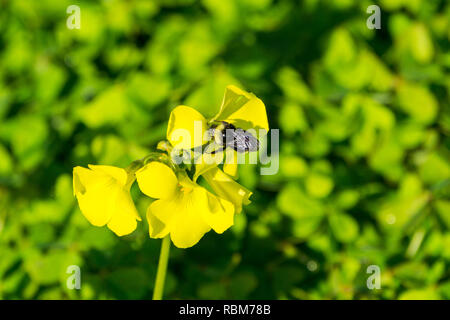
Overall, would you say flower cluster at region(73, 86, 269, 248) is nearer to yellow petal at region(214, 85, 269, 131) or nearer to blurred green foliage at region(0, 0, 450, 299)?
yellow petal at region(214, 85, 269, 131)

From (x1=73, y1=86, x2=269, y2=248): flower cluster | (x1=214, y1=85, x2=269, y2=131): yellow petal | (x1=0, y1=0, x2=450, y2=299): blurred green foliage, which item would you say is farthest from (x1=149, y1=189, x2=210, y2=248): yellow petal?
(x1=0, y1=0, x2=450, y2=299): blurred green foliage

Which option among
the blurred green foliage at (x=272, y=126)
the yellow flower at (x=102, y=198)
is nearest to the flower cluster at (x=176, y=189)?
the yellow flower at (x=102, y=198)

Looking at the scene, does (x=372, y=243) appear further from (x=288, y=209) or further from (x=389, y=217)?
(x=288, y=209)

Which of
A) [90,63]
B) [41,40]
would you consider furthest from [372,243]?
[41,40]

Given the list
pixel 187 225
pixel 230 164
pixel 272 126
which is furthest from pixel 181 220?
pixel 272 126

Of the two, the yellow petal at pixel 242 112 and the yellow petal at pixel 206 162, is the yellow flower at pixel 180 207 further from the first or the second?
the yellow petal at pixel 242 112

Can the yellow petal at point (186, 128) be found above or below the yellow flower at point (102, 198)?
above
